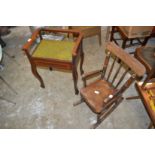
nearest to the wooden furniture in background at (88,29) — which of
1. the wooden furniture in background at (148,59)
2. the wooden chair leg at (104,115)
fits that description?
the wooden furniture in background at (148,59)

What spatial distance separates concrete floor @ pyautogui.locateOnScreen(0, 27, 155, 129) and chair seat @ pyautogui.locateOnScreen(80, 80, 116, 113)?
405 mm

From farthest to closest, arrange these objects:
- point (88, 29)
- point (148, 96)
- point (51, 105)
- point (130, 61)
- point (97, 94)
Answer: point (88, 29) → point (51, 105) → point (97, 94) → point (148, 96) → point (130, 61)

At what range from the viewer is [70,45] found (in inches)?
83.5

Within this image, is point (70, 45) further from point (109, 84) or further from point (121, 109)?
point (121, 109)

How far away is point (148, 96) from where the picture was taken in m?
1.74

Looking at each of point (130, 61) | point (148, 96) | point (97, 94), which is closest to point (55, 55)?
point (97, 94)

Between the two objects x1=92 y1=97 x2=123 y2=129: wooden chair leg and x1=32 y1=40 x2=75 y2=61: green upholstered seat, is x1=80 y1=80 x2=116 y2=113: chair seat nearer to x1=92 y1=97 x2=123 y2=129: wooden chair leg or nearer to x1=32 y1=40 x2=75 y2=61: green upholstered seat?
x1=92 y1=97 x2=123 y2=129: wooden chair leg

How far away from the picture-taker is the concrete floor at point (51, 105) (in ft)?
6.83

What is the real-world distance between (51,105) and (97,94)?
2.52 ft

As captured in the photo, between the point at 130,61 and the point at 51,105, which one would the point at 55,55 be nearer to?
the point at 51,105

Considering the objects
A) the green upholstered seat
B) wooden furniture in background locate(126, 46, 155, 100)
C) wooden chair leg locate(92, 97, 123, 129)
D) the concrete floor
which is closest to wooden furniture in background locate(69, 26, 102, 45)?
the concrete floor

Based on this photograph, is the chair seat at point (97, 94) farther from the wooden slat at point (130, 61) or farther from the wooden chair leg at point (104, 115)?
the wooden slat at point (130, 61)
